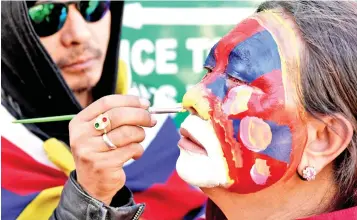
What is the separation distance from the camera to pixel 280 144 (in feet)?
4.73

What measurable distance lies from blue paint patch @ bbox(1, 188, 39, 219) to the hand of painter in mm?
732

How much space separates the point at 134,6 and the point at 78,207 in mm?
1622

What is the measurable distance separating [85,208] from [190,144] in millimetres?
357

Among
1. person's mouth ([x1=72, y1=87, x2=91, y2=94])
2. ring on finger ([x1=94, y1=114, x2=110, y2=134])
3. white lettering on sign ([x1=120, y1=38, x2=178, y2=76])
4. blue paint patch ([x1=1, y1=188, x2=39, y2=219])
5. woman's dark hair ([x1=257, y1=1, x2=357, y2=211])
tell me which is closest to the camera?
woman's dark hair ([x1=257, y1=1, x2=357, y2=211])

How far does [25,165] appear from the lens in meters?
2.39

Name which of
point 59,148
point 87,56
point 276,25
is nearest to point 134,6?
point 87,56

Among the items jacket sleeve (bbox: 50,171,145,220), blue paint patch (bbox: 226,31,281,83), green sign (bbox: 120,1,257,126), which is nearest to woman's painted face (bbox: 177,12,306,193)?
blue paint patch (bbox: 226,31,281,83)

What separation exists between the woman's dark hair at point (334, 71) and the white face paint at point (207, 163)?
21 cm

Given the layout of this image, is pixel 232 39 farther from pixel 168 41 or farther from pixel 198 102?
pixel 168 41

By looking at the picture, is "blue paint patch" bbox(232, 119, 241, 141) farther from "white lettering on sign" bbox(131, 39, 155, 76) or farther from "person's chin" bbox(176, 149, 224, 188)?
"white lettering on sign" bbox(131, 39, 155, 76)

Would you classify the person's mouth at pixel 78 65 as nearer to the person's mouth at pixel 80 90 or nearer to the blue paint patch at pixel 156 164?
the person's mouth at pixel 80 90

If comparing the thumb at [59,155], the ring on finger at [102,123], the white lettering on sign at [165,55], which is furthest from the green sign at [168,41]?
the ring on finger at [102,123]

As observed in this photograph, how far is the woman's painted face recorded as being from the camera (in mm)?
1442

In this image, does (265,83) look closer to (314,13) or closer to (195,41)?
(314,13)
